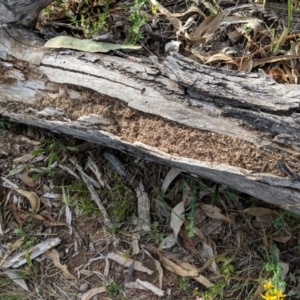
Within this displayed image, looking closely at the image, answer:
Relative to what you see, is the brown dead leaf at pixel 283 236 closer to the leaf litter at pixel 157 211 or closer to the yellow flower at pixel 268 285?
the leaf litter at pixel 157 211

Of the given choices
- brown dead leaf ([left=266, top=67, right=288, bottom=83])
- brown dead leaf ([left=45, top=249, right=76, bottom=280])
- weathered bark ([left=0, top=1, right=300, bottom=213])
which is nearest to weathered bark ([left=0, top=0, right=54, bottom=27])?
weathered bark ([left=0, top=1, right=300, bottom=213])

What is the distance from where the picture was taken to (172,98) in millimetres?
1734

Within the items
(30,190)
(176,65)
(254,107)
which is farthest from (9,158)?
(254,107)

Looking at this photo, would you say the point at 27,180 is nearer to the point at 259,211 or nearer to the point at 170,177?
the point at 170,177

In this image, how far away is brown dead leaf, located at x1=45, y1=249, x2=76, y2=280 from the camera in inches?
91.9

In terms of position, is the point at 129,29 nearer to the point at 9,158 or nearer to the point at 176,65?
the point at 176,65

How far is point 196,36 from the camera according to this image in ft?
7.14

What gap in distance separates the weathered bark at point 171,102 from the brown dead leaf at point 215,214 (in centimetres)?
46

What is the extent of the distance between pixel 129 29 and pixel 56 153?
2.19 ft

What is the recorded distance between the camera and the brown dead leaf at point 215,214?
7.19 feet

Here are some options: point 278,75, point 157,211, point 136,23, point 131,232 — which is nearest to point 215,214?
point 157,211

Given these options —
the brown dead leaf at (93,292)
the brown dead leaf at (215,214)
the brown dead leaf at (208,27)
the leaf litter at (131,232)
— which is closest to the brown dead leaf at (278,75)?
the brown dead leaf at (208,27)

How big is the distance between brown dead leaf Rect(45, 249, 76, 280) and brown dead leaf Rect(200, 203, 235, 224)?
711 mm

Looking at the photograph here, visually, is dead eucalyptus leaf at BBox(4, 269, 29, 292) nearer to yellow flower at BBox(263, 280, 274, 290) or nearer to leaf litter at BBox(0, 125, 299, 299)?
leaf litter at BBox(0, 125, 299, 299)
